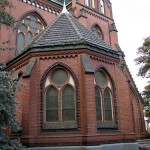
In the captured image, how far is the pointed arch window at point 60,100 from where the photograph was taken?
40.8 feet

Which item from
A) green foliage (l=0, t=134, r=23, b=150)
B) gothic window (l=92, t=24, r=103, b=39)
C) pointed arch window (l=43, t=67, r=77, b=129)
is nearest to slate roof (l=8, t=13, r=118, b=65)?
pointed arch window (l=43, t=67, r=77, b=129)

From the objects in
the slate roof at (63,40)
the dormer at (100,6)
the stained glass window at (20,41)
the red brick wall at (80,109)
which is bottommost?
the red brick wall at (80,109)

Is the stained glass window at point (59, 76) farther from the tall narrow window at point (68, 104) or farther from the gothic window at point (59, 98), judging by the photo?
the tall narrow window at point (68, 104)

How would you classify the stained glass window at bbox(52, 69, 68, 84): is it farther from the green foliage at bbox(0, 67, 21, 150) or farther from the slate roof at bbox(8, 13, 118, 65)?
the green foliage at bbox(0, 67, 21, 150)

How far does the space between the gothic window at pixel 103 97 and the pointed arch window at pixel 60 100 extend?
159cm

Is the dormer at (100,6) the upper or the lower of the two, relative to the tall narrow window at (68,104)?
upper

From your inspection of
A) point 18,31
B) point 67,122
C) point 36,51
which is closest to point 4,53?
point 18,31

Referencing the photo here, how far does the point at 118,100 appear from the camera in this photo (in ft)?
47.0

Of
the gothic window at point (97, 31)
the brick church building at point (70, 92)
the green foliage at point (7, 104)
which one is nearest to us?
the green foliage at point (7, 104)

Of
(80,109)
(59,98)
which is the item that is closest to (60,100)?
(59,98)

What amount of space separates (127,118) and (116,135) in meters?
1.38

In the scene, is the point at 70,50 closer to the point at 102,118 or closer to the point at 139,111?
the point at 102,118

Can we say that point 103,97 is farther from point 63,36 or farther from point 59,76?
point 63,36

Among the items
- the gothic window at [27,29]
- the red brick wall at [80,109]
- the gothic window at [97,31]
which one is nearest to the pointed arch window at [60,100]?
the red brick wall at [80,109]
